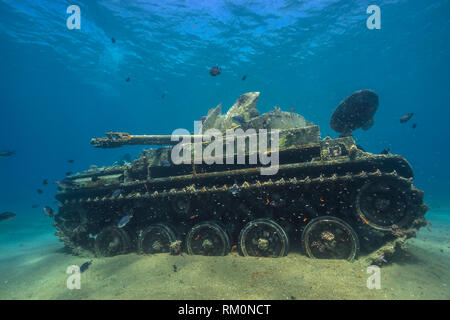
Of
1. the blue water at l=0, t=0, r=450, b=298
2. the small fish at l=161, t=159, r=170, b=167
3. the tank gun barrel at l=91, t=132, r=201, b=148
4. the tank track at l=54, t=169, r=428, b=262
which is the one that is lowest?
the tank track at l=54, t=169, r=428, b=262

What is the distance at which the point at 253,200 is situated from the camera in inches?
211

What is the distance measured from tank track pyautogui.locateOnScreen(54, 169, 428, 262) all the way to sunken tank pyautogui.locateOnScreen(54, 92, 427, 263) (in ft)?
0.09

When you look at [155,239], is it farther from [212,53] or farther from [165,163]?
[212,53]

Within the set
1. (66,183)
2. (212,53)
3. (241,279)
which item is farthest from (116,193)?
(212,53)

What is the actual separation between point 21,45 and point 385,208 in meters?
48.1

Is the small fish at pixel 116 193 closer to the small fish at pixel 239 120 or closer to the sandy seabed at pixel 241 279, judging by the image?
the sandy seabed at pixel 241 279

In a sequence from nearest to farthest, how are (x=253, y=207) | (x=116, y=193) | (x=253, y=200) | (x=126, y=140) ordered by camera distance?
1. (x=253, y=200)
2. (x=253, y=207)
3. (x=116, y=193)
4. (x=126, y=140)

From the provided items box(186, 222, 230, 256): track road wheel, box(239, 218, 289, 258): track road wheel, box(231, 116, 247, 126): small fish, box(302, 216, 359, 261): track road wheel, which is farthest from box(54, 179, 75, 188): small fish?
box(302, 216, 359, 261): track road wheel

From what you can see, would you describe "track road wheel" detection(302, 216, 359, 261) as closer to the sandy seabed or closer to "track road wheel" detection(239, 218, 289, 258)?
the sandy seabed

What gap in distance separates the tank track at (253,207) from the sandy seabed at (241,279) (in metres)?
0.71

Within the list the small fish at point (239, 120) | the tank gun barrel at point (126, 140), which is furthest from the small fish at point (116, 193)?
the small fish at point (239, 120)

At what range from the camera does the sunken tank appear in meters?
4.59

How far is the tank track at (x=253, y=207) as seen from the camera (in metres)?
4.45

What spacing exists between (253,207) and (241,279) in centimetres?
186
